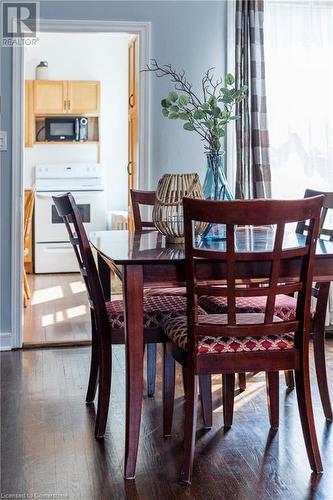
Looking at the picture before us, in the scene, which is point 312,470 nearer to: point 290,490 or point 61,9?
point 290,490

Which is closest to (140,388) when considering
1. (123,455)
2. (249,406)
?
(123,455)

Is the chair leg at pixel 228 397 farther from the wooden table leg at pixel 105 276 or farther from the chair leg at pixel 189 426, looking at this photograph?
the wooden table leg at pixel 105 276

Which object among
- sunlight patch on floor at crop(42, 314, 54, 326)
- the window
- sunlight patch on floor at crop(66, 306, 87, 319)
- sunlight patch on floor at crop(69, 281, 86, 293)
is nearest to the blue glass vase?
the window

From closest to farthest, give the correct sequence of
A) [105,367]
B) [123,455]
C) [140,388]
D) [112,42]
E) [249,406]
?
[140,388], [123,455], [105,367], [249,406], [112,42]

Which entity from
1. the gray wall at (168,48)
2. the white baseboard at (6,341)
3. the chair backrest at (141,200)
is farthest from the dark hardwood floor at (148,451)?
the gray wall at (168,48)

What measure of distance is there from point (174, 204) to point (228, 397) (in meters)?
0.84

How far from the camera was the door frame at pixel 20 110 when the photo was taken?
14.0ft

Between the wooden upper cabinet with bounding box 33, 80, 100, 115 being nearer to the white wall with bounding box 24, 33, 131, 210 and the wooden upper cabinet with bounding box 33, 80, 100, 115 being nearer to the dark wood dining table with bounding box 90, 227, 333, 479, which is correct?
the white wall with bounding box 24, 33, 131, 210

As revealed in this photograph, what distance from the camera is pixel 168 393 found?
9.46 feet

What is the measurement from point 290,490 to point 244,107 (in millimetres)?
2859

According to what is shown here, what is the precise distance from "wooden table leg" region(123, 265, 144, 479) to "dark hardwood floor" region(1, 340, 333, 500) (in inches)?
4.2

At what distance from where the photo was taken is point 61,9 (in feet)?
14.3

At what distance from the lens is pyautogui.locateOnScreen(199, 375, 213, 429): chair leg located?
291 centimetres

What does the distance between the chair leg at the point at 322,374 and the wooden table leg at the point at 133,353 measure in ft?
3.16
